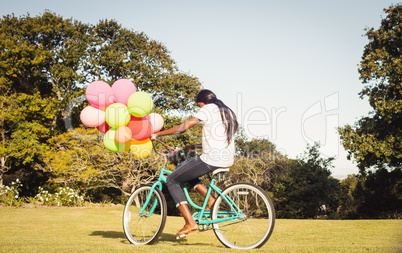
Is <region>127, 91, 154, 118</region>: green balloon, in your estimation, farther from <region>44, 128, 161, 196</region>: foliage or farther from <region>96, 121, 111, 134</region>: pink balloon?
<region>44, 128, 161, 196</region>: foliage

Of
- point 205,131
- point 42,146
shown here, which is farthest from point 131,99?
point 42,146

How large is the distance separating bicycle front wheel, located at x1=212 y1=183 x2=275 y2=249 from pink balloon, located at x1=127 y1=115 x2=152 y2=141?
1.59 m

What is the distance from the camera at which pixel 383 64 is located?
60.3ft

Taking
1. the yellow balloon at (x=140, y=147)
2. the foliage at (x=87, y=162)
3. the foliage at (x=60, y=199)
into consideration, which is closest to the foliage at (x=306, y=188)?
the foliage at (x=87, y=162)

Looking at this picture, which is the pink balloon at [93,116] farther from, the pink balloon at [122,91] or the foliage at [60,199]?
the foliage at [60,199]

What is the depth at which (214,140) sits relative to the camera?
4.27 m

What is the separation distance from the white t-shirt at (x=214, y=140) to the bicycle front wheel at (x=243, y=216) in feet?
1.29

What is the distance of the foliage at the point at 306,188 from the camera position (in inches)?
925

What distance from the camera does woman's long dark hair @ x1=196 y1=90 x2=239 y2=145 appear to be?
430 centimetres

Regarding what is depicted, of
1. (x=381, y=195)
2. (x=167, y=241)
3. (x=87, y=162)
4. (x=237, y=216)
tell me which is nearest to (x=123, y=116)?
(x=167, y=241)

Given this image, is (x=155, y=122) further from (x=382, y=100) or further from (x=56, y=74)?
(x=56, y=74)

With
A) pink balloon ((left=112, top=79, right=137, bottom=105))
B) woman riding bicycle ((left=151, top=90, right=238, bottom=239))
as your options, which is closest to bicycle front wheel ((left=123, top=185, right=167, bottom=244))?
woman riding bicycle ((left=151, top=90, right=238, bottom=239))

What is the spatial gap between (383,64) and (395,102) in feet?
8.65

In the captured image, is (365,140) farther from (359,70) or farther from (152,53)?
(152,53)
